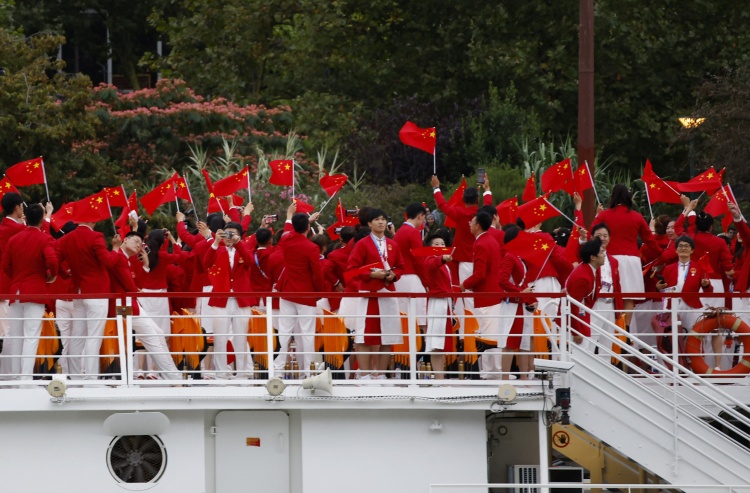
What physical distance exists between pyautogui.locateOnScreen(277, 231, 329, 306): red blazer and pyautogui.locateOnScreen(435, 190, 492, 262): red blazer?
6.04 feet

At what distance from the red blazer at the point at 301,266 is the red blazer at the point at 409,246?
0.88 m

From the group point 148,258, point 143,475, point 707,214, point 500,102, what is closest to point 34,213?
point 148,258

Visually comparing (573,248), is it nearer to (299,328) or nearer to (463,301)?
(463,301)

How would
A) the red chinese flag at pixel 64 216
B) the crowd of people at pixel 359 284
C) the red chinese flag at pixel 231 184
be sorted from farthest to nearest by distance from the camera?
1. the red chinese flag at pixel 231 184
2. the red chinese flag at pixel 64 216
3. the crowd of people at pixel 359 284

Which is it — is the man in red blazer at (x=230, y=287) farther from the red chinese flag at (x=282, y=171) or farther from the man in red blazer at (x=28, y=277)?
the red chinese flag at (x=282, y=171)

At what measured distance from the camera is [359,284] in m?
14.3

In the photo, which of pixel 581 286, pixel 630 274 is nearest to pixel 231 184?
pixel 630 274

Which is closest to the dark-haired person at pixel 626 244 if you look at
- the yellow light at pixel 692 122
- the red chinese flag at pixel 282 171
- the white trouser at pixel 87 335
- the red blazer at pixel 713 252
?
the red blazer at pixel 713 252

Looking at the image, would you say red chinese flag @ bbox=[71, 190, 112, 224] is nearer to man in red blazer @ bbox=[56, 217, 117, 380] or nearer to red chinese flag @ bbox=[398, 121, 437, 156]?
man in red blazer @ bbox=[56, 217, 117, 380]

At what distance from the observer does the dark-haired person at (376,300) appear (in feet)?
46.1

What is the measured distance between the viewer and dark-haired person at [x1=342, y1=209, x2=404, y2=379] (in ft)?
46.1

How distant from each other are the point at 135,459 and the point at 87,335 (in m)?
1.45

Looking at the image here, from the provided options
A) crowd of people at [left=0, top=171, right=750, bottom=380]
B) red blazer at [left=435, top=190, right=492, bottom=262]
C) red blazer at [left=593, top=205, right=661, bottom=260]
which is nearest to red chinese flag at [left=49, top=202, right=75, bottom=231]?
crowd of people at [left=0, top=171, right=750, bottom=380]

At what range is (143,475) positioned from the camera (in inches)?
531
